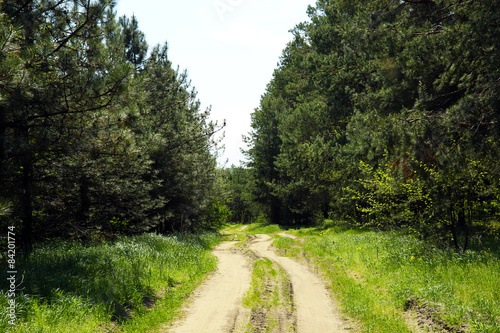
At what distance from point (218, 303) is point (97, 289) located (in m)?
2.78

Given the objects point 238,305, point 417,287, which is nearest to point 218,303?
point 238,305

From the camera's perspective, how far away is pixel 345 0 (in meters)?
17.8

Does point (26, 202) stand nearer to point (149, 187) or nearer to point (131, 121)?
point (131, 121)

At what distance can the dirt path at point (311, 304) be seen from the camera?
637 centimetres

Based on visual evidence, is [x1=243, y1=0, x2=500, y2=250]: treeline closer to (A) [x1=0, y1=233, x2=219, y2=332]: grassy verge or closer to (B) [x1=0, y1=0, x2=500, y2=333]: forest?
(B) [x1=0, y1=0, x2=500, y2=333]: forest

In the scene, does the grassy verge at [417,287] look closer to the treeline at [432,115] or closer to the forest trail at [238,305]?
the forest trail at [238,305]

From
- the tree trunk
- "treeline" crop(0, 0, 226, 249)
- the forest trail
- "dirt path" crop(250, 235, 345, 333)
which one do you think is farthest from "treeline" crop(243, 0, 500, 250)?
the tree trunk

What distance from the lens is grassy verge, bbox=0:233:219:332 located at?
18.2 feet

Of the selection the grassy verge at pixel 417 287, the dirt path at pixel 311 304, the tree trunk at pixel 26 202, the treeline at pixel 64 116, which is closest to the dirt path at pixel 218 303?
the dirt path at pixel 311 304

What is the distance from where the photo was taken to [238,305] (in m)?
7.49

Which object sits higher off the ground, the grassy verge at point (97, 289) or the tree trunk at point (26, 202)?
the tree trunk at point (26, 202)

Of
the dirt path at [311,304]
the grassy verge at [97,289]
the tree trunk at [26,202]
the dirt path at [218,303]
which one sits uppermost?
the tree trunk at [26,202]

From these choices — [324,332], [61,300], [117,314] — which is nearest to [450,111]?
[324,332]

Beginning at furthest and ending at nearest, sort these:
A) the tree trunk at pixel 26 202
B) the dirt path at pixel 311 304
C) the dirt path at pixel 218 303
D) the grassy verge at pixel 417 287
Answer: the tree trunk at pixel 26 202, the dirt path at pixel 311 304, the dirt path at pixel 218 303, the grassy verge at pixel 417 287
